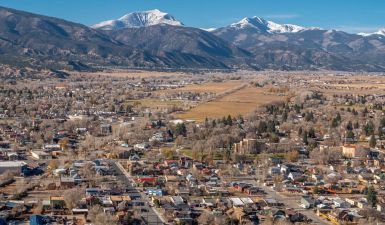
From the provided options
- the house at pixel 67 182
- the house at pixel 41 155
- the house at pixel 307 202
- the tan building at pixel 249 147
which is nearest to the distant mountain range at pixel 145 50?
the house at pixel 41 155

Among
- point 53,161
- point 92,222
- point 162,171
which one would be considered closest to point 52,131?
point 53,161

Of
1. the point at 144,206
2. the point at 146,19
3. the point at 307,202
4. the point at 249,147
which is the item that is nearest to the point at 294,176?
the point at 307,202

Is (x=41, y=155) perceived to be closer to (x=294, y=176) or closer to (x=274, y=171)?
(x=274, y=171)

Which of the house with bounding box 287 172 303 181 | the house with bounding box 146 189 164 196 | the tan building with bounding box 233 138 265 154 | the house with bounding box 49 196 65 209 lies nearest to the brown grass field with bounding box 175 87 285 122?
the tan building with bounding box 233 138 265 154

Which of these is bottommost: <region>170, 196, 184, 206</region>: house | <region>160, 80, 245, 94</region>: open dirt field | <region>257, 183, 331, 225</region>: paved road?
<region>257, 183, 331, 225</region>: paved road

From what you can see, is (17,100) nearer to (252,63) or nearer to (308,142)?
(308,142)

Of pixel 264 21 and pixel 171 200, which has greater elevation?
pixel 264 21

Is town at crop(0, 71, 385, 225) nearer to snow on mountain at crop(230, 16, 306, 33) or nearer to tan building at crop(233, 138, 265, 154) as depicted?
tan building at crop(233, 138, 265, 154)
